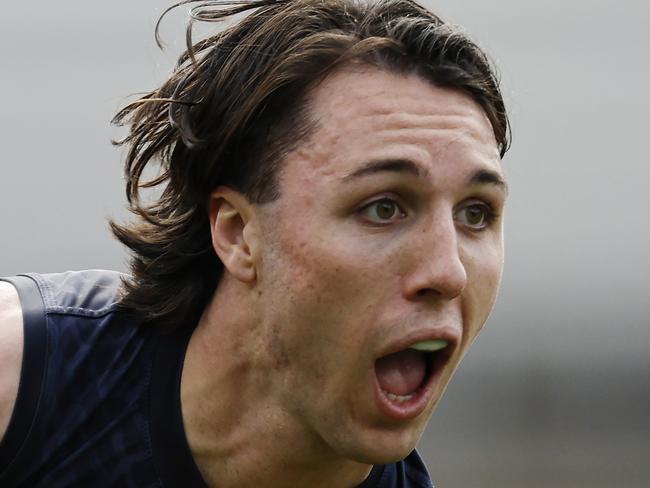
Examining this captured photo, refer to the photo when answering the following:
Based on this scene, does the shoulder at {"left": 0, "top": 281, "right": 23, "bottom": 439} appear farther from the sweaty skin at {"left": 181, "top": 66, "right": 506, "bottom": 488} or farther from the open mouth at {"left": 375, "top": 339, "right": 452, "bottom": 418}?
the open mouth at {"left": 375, "top": 339, "right": 452, "bottom": 418}

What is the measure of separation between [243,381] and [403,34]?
115 centimetres

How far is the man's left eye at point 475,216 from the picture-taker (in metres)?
3.77

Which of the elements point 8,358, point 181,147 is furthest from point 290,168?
point 8,358

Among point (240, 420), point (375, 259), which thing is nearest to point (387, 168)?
point (375, 259)

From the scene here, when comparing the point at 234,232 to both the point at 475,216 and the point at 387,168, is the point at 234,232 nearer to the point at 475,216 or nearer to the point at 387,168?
the point at 387,168

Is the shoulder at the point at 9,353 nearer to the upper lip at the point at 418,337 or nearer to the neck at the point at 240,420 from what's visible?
the neck at the point at 240,420

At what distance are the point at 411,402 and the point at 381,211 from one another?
1.80ft

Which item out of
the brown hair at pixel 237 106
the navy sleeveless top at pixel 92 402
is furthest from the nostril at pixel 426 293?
the navy sleeveless top at pixel 92 402

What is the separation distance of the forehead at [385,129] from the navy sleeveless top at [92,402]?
2.64 feet

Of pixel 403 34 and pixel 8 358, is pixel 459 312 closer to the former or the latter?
pixel 403 34

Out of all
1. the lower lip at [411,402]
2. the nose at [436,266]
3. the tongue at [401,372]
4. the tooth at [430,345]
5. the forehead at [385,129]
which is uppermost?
the forehead at [385,129]

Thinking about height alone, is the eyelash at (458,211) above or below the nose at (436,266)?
above

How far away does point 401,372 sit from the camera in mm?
3713

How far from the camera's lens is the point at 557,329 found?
10516mm
